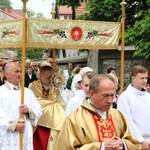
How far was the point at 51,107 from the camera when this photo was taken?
7.61m

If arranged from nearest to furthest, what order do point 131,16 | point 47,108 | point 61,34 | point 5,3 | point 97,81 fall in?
point 97,81
point 61,34
point 47,108
point 131,16
point 5,3

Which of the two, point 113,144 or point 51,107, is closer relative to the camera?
point 113,144

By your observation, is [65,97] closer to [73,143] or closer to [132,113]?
[132,113]

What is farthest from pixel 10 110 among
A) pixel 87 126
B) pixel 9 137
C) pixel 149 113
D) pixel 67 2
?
pixel 67 2

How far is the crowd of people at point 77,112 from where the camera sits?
13.6 feet

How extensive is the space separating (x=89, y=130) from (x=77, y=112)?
0.64 feet

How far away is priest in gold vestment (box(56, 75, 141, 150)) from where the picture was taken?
161 inches

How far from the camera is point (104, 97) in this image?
13.4 ft

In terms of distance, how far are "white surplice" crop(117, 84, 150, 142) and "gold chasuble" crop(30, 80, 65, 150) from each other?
5.40 ft

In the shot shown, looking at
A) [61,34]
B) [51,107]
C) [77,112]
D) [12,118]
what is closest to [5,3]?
[51,107]

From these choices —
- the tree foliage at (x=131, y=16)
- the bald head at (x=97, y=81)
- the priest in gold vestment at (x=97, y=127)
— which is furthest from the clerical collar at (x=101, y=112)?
the tree foliage at (x=131, y=16)

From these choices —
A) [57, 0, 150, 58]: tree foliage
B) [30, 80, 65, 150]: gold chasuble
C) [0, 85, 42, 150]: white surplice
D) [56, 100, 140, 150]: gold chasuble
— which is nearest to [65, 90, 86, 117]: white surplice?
[0, 85, 42, 150]: white surplice

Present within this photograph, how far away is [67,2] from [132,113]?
1236cm

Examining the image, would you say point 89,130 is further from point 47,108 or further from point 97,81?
point 47,108
